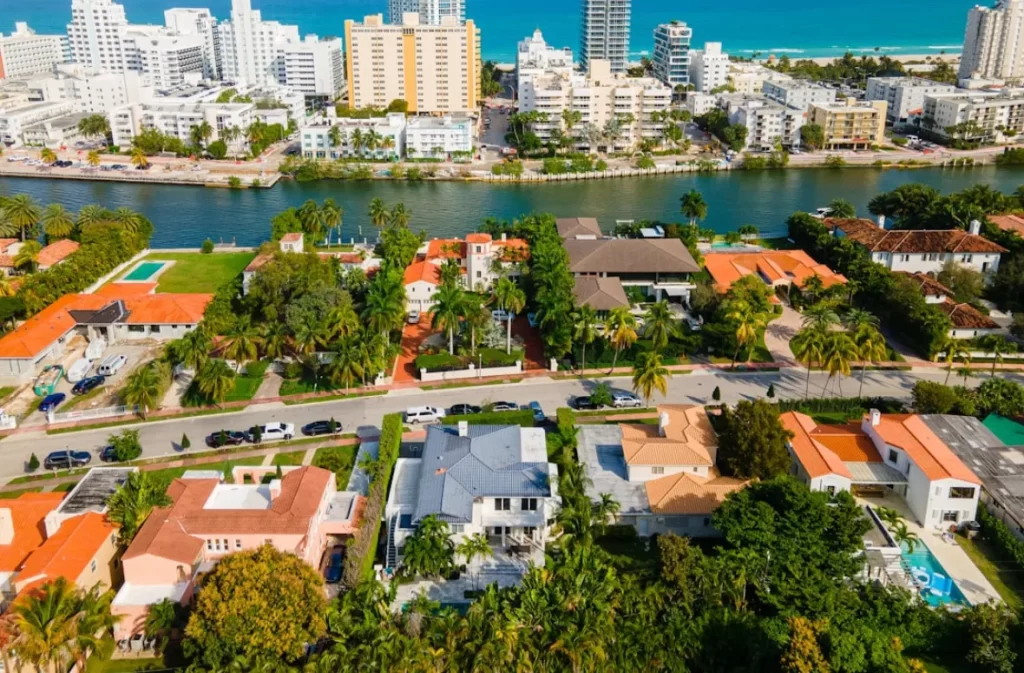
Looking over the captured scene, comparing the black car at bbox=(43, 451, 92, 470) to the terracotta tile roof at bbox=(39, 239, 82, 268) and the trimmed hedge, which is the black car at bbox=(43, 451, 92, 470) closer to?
the trimmed hedge

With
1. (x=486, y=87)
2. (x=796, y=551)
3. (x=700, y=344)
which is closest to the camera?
(x=796, y=551)

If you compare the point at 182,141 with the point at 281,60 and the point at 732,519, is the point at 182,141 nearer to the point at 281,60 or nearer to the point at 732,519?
the point at 281,60

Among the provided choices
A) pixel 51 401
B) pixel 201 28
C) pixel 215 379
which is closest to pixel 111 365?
pixel 51 401

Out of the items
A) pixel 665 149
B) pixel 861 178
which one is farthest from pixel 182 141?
pixel 861 178

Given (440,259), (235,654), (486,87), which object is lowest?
(235,654)

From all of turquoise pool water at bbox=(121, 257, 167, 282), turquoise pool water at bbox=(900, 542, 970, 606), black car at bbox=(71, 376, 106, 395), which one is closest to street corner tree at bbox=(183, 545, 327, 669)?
turquoise pool water at bbox=(900, 542, 970, 606)

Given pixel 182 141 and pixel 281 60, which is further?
pixel 281 60
